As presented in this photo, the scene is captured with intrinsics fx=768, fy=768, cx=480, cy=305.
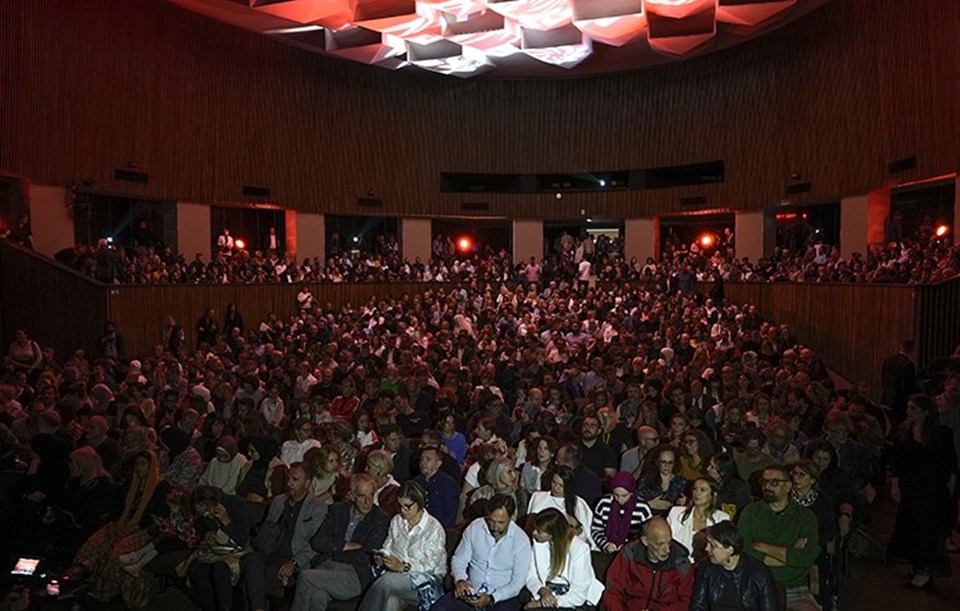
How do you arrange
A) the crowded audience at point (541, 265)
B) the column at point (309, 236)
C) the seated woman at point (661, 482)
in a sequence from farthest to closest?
the column at point (309, 236) < the crowded audience at point (541, 265) < the seated woman at point (661, 482)

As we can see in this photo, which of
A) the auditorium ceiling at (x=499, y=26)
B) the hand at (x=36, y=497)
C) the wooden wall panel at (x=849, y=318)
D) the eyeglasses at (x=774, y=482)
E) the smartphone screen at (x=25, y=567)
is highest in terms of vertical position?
the auditorium ceiling at (x=499, y=26)

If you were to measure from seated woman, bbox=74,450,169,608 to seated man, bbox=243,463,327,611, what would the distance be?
941 mm

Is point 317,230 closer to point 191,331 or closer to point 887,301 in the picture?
point 191,331

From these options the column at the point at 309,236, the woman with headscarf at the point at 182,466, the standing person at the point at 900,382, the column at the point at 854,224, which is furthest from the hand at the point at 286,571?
the column at the point at 309,236

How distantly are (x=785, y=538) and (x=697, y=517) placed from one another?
0.52 meters

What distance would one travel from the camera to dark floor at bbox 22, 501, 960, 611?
5156 millimetres

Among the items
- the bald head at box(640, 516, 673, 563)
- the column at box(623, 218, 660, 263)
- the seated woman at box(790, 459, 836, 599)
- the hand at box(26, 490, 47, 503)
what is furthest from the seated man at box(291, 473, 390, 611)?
the column at box(623, 218, 660, 263)

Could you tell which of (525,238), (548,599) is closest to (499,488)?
(548,599)

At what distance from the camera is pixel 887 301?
455 inches

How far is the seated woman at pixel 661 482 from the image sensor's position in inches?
202

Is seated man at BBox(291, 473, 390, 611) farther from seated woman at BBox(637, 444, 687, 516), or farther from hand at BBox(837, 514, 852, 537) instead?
hand at BBox(837, 514, 852, 537)

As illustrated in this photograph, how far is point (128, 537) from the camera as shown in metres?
5.36

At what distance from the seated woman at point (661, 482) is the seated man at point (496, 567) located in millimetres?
1087

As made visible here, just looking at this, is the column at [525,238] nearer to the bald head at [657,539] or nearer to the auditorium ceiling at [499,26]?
the auditorium ceiling at [499,26]
